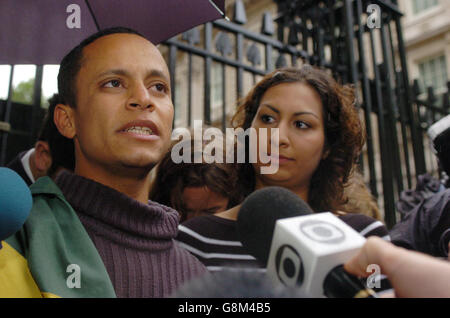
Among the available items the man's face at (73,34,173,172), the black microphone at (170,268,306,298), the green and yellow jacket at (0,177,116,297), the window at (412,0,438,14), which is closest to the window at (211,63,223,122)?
the window at (412,0,438,14)

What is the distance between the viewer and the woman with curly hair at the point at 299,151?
188 centimetres

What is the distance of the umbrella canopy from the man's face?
336 millimetres

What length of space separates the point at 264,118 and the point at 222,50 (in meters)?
1.63

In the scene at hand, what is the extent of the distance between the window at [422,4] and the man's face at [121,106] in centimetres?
1585

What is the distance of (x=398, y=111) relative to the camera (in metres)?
4.54

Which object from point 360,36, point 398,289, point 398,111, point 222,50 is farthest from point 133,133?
point 398,111

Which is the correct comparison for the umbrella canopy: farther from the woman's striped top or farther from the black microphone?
the black microphone

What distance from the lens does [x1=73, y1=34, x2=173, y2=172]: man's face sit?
4.88ft

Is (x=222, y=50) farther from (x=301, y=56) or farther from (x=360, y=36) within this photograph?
(x=360, y=36)

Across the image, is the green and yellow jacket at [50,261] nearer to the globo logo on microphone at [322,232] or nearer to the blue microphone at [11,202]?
the blue microphone at [11,202]

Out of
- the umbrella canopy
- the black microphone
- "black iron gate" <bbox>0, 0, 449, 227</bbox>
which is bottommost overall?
the black microphone

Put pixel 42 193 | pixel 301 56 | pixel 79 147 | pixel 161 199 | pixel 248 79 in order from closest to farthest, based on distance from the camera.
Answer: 1. pixel 42 193
2. pixel 79 147
3. pixel 161 199
4. pixel 301 56
5. pixel 248 79

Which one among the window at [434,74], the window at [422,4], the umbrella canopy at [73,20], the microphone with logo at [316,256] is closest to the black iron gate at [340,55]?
the umbrella canopy at [73,20]

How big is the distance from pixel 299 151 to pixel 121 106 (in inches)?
33.9
